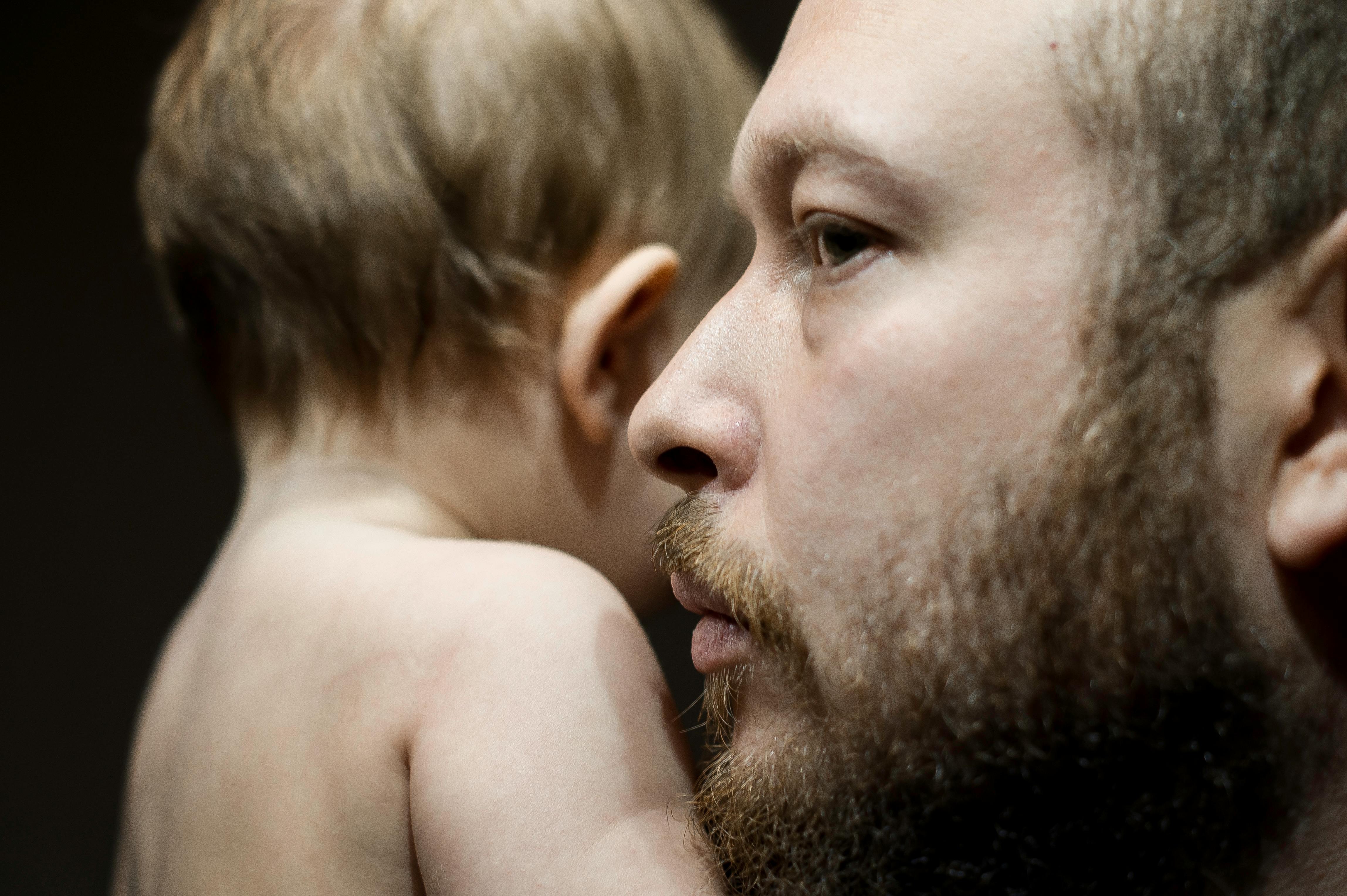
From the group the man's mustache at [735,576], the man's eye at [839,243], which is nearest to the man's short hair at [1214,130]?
the man's eye at [839,243]

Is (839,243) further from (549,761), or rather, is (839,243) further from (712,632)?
(549,761)

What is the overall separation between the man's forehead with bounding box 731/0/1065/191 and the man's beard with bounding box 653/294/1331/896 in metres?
0.15

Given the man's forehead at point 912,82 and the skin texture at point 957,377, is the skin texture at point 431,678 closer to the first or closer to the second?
the skin texture at point 957,377

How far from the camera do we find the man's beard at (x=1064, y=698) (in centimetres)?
59

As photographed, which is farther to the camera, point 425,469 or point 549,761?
point 425,469

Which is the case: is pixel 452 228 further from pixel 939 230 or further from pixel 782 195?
pixel 939 230

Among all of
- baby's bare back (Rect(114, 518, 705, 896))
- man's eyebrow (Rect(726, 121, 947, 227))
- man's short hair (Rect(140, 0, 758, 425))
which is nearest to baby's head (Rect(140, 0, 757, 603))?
man's short hair (Rect(140, 0, 758, 425))

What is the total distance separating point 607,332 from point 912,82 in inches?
19.3

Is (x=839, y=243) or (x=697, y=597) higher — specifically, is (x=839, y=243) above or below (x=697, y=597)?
above

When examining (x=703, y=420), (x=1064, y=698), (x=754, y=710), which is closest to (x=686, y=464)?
(x=703, y=420)

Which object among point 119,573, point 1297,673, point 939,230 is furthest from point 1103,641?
point 119,573

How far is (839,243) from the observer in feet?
2.13

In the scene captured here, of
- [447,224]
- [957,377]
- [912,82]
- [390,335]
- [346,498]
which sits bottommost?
[346,498]

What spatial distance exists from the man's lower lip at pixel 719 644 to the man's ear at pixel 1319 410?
0.29 meters
